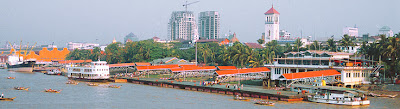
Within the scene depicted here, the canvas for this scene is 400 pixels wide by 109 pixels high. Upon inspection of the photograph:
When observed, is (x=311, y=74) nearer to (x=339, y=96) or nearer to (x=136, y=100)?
(x=339, y=96)

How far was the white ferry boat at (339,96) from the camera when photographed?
50.8m

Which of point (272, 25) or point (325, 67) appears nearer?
point (325, 67)

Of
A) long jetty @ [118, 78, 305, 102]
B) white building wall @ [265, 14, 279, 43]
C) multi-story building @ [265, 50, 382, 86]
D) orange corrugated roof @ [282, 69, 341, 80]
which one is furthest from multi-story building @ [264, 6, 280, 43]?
orange corrugated roof @ [282, 69, 341, 80]

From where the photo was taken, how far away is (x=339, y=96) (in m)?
51.8

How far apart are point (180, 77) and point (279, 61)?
24.4 metres

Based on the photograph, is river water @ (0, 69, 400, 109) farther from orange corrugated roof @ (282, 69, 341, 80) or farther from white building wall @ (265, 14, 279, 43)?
white building wall @ (265, 14, 279, 43)

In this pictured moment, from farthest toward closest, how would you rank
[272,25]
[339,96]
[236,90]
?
[272,25] < [236,90] < [339,96]

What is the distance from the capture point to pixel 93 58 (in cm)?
18588

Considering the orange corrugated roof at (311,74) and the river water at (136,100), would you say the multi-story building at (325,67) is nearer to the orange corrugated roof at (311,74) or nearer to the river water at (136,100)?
the orange corrugated roof at (311,74)

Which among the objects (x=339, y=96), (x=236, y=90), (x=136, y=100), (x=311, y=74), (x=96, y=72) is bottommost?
(x=136, y=100)

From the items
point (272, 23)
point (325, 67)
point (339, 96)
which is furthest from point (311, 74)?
point (272, 23)

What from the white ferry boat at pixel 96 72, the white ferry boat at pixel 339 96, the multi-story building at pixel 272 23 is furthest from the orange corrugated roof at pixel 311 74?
the multi-story building at pixel 272 23

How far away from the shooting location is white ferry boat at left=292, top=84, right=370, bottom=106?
5084 cm

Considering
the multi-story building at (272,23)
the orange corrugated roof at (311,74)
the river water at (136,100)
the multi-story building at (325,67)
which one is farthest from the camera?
the multi-story building at (272,23)
